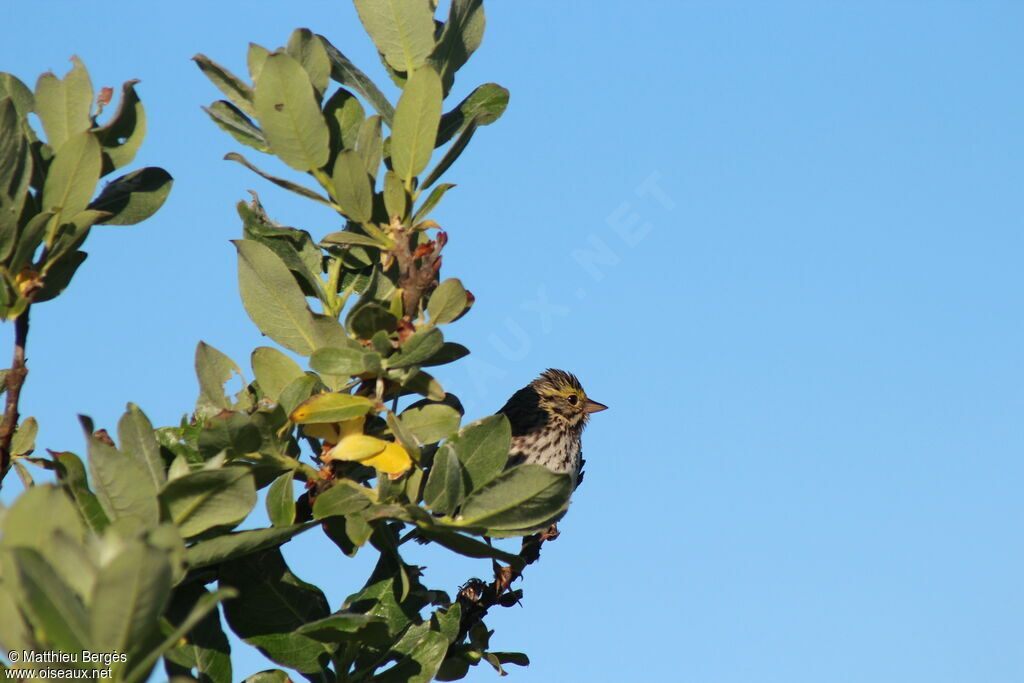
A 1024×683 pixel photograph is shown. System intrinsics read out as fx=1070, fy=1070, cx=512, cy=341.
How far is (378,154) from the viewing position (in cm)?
236

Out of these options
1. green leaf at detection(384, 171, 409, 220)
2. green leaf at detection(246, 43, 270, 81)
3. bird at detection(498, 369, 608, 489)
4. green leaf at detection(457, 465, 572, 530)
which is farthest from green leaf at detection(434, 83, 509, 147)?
bird at detection(498, 369, 608, 489)

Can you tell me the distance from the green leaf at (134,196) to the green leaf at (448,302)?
2.64 feet

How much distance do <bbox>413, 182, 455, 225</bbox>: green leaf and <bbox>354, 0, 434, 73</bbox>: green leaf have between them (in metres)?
0.28

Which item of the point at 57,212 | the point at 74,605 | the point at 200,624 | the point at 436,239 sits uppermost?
the point at 436,239

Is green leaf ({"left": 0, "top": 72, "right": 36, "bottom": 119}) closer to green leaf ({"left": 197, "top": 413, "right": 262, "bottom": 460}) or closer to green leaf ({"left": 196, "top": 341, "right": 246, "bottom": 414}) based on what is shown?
green leaf ({"left": 196, "top": 341, "right": 246, "bottom": 414})

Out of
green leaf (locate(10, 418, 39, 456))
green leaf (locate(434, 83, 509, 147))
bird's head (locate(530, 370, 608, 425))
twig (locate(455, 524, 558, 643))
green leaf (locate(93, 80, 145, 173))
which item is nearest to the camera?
green leaf (locate(93, 80, 145, 173))

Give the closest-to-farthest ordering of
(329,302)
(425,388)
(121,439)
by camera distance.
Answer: (121,439) < (425,388) < (329,302)

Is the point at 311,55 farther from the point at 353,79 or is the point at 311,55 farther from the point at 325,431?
the point at 325,431

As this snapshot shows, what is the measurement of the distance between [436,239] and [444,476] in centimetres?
55

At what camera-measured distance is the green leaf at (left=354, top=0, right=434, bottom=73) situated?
242 cm

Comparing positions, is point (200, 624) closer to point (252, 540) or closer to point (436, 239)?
point (252, 540)

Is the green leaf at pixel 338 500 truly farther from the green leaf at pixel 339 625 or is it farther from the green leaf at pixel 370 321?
the green leaf at pixel 370 321

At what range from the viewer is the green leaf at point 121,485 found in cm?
185

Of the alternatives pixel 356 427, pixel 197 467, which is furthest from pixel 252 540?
pixel 356 427
